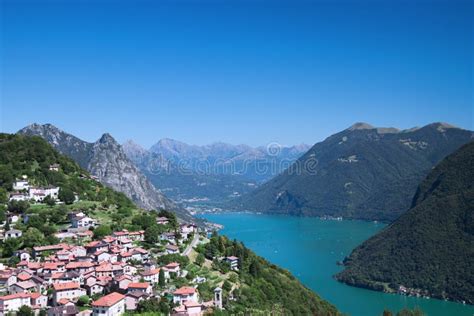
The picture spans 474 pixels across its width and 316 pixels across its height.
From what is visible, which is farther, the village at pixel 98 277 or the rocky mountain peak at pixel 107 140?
the rocky mountain peak at pixel 107 140

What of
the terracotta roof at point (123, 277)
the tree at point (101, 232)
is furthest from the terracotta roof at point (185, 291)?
the tree at point (101, 232)

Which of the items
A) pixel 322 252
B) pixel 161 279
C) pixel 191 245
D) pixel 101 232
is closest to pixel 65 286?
pixel 161 279

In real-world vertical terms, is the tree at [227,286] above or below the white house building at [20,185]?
below

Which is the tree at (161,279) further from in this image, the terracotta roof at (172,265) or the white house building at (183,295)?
the white house building at (183,295)

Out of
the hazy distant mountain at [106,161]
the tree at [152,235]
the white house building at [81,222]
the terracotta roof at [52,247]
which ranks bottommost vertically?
the terracotta roof at [52,247]

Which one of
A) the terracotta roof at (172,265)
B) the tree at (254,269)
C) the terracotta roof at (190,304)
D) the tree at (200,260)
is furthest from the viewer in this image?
the tree at (254,269)

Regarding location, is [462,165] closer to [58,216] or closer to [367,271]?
[367,271]
